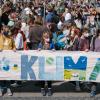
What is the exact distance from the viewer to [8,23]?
19.3 metres

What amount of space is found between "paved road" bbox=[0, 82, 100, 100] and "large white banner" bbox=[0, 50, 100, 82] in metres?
0.42

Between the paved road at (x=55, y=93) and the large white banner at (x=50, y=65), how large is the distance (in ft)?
1.36

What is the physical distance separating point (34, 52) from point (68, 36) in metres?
2.86

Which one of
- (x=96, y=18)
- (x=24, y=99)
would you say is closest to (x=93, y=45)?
(x=24, y=99)

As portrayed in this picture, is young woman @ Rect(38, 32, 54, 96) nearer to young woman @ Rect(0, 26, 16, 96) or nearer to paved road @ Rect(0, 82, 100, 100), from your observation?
paved road @ Rect(0, 82, 100, 100)

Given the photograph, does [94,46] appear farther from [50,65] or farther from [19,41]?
[19,41]

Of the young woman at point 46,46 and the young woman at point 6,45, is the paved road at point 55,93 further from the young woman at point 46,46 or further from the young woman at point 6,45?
the young woman at point 6,45

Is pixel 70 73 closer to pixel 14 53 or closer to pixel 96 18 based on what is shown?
pixel 14 53

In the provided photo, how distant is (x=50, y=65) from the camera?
545 inches

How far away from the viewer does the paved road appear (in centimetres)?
1364

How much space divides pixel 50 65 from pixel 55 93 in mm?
810

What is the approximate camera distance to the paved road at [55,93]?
13.6 meters

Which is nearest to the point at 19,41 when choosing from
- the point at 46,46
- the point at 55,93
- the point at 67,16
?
the point at 46,46

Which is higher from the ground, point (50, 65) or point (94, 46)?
point (94, 46)
